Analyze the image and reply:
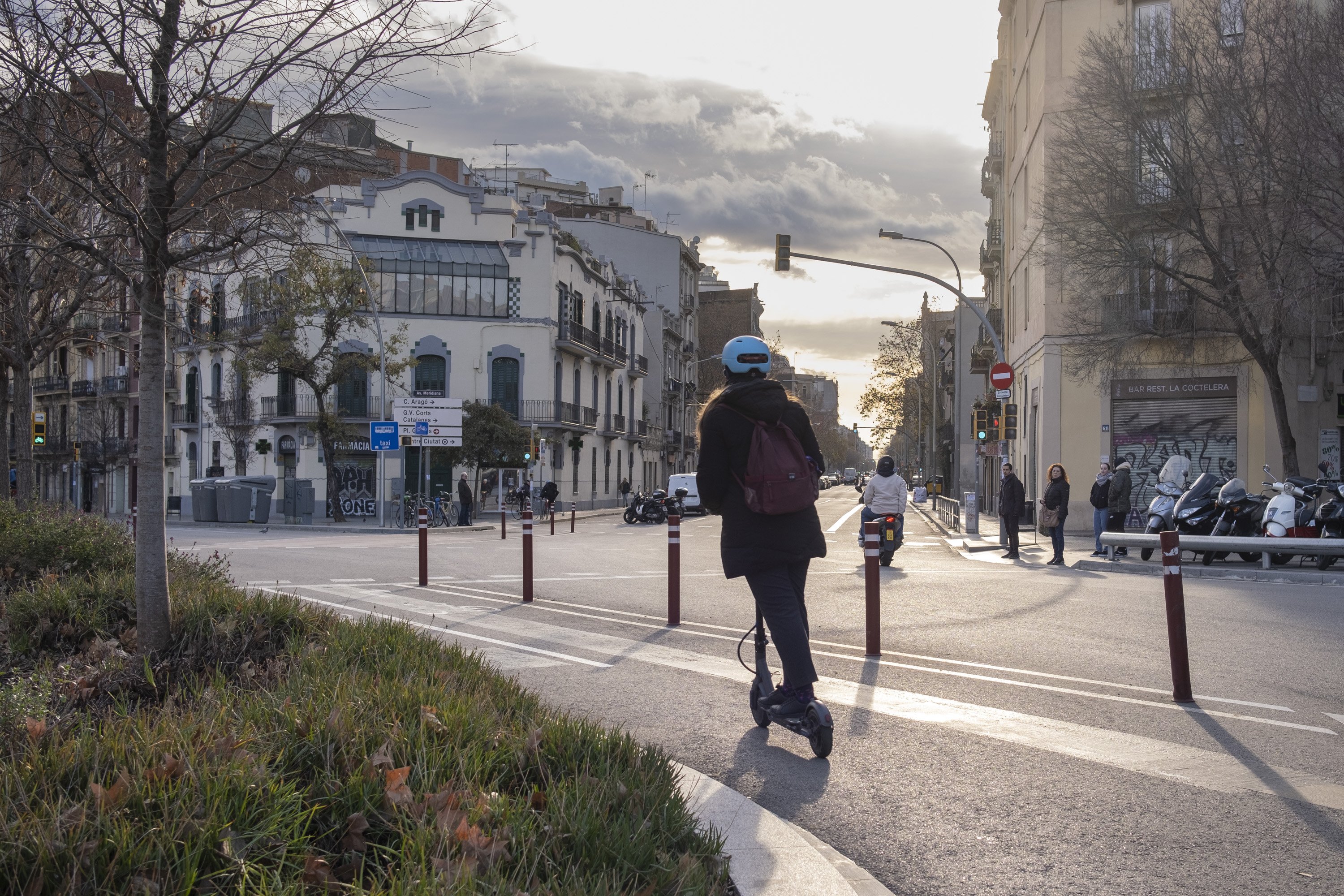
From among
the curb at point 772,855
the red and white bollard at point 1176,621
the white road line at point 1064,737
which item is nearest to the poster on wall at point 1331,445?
the red and white bollard at point 1176,621

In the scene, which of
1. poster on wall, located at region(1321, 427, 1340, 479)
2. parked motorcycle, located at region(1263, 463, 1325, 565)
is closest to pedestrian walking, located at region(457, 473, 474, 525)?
poster on wall, located at region(1321, 427, 1340, 479)

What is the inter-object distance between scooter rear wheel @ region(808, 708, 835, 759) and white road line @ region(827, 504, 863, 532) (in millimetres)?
26934

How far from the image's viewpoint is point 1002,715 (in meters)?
6.09

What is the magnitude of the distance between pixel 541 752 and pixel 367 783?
0.69m

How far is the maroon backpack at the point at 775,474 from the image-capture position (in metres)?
4.97

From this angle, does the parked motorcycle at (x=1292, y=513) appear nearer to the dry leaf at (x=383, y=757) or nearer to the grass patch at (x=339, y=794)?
the grass patch at (x=339, y=794)

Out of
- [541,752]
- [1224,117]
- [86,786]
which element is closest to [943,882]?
[541,752]

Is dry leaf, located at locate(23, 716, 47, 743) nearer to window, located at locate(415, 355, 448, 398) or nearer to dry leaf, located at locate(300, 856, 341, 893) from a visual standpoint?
dry leaf, located at locate(300, 856, 341, 893)

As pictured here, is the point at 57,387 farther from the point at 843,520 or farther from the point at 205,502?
the point at 843,520

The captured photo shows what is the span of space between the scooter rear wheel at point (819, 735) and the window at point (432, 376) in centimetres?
4589

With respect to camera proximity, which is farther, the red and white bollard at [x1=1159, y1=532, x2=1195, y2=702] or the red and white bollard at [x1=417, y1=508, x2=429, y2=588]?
the red and white bollard at [x1=417, y1=508, x2=429, y2=588]

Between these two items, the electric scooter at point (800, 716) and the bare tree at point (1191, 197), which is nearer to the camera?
the electric scooter at point (800, 716)

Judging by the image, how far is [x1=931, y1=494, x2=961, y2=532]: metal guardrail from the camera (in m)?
30.7

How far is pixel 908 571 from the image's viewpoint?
1677cm
